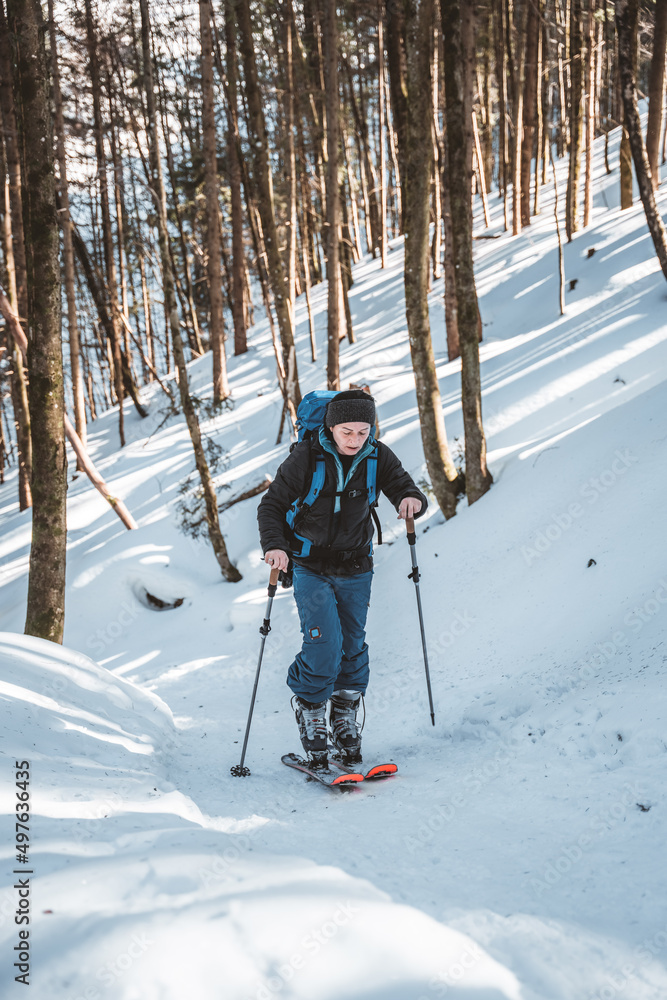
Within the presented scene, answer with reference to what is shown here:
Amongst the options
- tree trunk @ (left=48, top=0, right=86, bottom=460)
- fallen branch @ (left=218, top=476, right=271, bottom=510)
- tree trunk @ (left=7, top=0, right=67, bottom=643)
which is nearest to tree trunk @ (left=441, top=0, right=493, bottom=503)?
tree trunk @ (left=7, top=0, right=67, bottom=643)

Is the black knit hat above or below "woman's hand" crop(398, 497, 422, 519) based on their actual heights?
above

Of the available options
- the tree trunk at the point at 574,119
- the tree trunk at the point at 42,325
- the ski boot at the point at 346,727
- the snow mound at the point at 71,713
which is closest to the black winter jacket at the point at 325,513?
the ski boot at the point at 346,727

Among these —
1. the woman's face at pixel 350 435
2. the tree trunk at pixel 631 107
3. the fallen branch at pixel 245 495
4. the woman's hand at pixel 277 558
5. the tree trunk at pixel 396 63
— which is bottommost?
the fallen branch at pixel 245 495

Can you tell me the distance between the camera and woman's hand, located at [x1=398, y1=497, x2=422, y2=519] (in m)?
3.95

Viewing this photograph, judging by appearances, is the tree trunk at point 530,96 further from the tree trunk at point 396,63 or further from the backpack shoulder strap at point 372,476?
the backpack shoulder strap at point 372,476

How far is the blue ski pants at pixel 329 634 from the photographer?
3.84 meters

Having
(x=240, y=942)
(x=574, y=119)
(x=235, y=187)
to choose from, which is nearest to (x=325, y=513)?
(x=240, y=942)

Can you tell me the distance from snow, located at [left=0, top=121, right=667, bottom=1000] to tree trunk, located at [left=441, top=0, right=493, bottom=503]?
0.52m

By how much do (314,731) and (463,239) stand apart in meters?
5.92

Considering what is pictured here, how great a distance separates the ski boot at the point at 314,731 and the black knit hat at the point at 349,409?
1.72 m

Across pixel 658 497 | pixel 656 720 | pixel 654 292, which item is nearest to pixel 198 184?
pixel 654 292

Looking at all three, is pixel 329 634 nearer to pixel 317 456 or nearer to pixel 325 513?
pixel 325 513

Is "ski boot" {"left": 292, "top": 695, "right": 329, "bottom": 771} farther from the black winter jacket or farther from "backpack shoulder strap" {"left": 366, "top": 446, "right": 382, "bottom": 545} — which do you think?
"backpack shoulder strap" {"left": 366, "top": 446, "right": 382, "bottom": 545}

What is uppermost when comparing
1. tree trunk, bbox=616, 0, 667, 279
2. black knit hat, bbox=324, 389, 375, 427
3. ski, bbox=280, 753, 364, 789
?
tree trunk, bbox=616, 0, 667, 279
